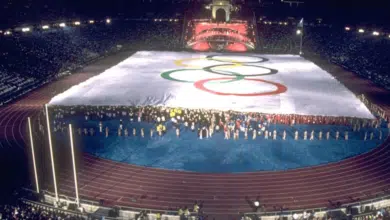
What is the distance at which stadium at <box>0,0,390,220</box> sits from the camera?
1956 centimetres

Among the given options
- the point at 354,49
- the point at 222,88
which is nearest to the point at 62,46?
the point at 222,88

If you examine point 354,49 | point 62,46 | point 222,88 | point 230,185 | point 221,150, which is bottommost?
point 230,185

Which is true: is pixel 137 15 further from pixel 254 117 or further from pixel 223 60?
pixel 254 117

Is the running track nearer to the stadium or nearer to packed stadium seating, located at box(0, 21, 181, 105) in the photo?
the stadium

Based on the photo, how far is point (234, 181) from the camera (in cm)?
2206

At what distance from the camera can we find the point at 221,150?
26.7 m

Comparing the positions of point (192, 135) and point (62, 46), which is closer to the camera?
point (192, 135)

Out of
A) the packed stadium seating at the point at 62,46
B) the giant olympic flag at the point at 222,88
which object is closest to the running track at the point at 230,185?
the giant olympic flag at the point at 222,88

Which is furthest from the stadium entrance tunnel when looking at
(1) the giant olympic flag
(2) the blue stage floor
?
(2) the blue stage floor

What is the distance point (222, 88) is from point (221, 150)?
14617 millimetres

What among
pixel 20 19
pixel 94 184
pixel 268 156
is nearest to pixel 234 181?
pixel 268 156

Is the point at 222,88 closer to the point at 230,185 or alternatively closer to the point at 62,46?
the point at 230,185

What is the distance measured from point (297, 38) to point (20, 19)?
55725 millimetres

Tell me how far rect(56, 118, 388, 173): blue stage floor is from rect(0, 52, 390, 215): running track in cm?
94
